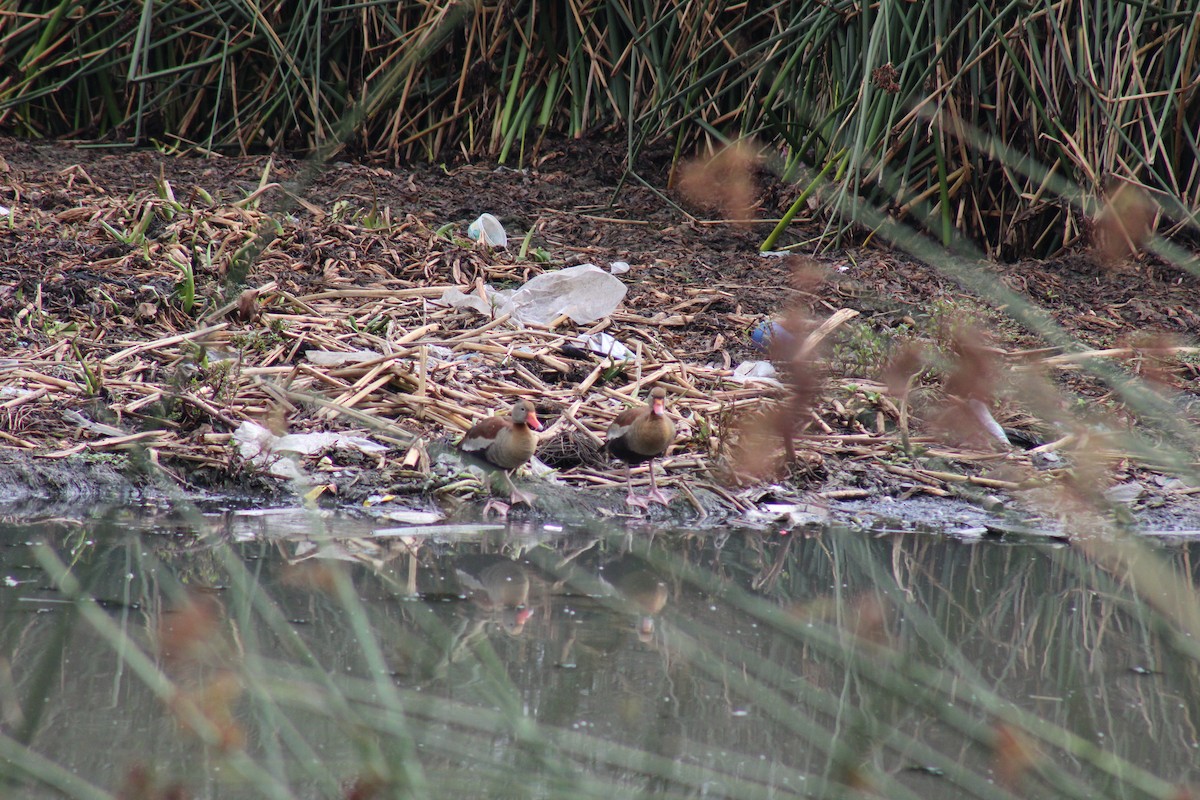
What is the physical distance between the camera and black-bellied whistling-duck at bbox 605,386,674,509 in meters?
4.28

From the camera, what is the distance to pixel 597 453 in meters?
4.63

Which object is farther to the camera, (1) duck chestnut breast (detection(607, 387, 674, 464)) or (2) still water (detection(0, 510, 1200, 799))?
(1) duck chestnut breast (detection(607, 387, 674, 464))

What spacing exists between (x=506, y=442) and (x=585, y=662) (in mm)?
1476

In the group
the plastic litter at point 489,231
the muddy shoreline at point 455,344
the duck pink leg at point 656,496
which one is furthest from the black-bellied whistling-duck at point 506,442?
the plastic litter at point 489,231

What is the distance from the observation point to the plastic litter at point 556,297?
566 cm

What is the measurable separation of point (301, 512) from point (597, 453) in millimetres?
1152

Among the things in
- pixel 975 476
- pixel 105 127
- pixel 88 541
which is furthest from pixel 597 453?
pixel 105 127

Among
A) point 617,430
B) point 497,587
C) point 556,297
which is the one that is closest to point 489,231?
point 556,297

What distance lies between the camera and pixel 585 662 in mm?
2766

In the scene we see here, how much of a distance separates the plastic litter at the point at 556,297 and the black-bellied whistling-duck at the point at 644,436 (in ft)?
4.40

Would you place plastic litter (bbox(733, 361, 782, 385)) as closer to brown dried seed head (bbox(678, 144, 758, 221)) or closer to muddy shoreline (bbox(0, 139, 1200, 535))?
muddy shoreline (bbox(0, 139, 1200, 535))

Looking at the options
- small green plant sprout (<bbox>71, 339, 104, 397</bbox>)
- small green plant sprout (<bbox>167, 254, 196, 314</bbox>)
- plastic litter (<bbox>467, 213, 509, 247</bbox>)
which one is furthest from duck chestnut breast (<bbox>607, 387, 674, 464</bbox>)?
plastic litter (<bbox>467, 213, 509, 247</bbox>)

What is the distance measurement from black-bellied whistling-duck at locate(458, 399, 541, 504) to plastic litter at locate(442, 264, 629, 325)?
4.70 ft

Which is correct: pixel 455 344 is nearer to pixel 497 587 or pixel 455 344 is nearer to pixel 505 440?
pixel 505 440
